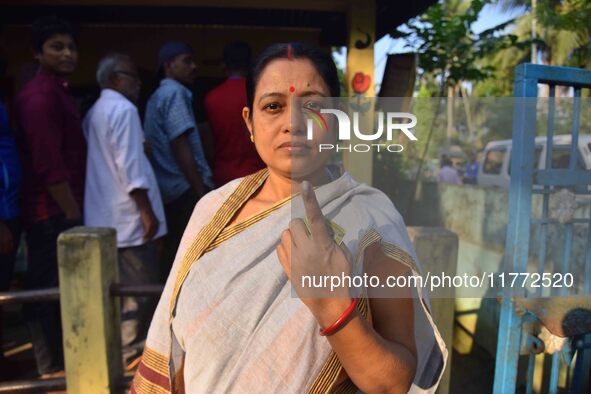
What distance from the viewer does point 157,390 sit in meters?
1.37

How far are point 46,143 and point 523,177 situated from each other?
7.32ft

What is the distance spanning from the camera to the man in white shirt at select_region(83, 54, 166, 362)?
2.51 meters

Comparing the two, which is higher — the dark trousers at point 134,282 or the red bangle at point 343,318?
the red bangle at point 343,318

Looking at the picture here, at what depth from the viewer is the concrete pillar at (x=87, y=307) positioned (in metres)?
2.06

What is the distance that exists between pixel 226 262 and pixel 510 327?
1226mm

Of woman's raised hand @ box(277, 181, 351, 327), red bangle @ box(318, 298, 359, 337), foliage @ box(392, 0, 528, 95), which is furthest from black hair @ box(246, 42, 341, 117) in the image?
foliage @ box(392, 0, 528, 95)

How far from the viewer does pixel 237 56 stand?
2.96m

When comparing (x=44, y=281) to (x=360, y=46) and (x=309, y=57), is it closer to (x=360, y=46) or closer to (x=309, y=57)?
(x=309, y=57)

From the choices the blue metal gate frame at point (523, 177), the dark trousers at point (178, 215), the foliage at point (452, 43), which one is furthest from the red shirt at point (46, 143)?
the foliage at point (452, 43)

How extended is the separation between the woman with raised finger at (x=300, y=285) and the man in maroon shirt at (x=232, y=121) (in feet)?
5.42

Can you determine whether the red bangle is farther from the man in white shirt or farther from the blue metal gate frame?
the man in white shirt

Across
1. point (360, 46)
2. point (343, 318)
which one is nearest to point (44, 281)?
point (343, 318)

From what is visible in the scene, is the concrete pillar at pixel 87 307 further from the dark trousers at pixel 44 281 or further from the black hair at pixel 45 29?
the black hair at pixel 45 29

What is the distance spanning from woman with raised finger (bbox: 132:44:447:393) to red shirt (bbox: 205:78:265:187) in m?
1.65
